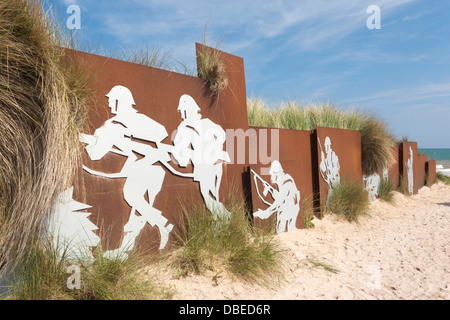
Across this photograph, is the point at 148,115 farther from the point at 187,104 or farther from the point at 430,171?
the point at 430,171

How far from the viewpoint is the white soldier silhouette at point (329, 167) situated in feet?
21.0

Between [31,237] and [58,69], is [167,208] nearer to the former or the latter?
[31,237]

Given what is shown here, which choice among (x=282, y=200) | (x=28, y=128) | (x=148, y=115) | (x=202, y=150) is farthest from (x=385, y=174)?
(x=28, y=128)

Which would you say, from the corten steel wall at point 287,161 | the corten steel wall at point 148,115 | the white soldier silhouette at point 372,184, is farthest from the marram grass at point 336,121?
the corten steel wall at point 148,115

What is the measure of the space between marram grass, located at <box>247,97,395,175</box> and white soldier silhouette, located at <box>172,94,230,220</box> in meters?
2.32

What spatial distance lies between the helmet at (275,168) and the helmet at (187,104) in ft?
5.07

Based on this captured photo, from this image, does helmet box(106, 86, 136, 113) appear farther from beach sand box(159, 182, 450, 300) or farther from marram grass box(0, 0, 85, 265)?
beach sand box(159, 182, 450, 300)

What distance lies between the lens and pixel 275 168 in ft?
17.0

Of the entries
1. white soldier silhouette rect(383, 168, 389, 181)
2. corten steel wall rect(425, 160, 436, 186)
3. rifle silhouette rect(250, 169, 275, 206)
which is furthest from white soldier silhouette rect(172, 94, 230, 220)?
corten steel wall rect(425, 160, 436, 186)

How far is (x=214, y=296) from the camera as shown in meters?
3.19

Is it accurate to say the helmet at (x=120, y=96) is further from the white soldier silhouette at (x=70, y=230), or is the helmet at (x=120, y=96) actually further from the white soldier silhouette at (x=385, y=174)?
the white soldier silhouette at (x=385, y=174)

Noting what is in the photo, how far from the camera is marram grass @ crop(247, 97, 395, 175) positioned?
6980mm

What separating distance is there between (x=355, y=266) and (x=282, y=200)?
54.4 inches

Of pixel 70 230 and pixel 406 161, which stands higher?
pixel 406 161
